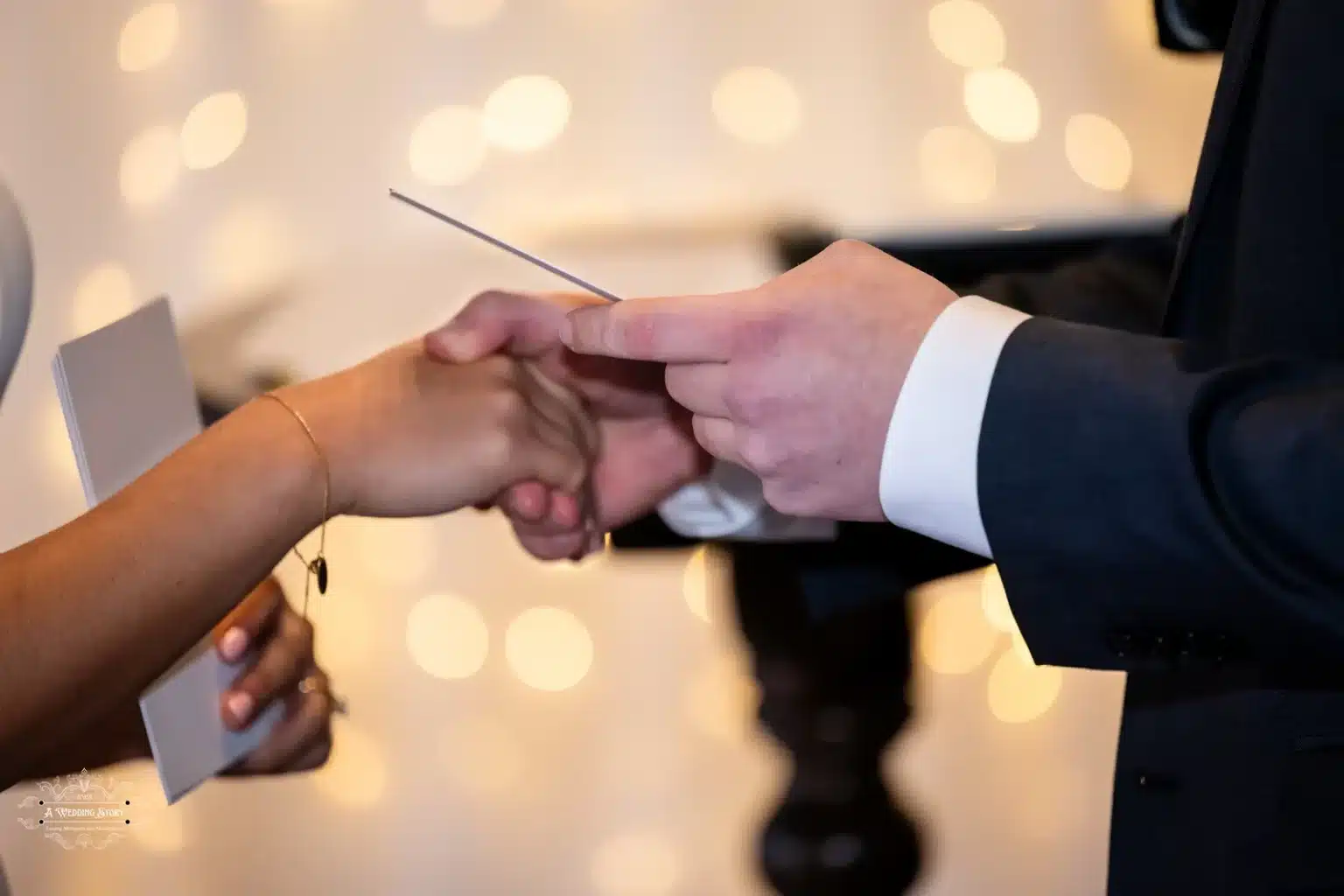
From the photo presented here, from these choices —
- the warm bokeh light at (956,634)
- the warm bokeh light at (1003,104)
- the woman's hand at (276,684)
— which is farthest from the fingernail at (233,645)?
the warm bokeh light at (1003,104)

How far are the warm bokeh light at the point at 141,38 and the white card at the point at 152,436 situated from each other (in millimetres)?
232

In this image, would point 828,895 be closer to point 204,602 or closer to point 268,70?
point 204,602

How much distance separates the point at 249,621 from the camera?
2.38ft

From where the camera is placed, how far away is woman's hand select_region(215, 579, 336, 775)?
697 mm

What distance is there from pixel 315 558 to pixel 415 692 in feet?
0.53

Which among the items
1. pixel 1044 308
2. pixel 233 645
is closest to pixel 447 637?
pixel 233 645

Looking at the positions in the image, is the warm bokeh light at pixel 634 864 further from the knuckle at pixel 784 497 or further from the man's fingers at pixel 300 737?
the knuckle at pixel 784 497

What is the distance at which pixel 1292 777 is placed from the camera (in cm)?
62

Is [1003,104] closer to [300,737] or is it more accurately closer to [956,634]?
[956,634]

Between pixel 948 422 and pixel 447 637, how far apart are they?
48cm

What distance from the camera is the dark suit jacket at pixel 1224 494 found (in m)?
0.48
